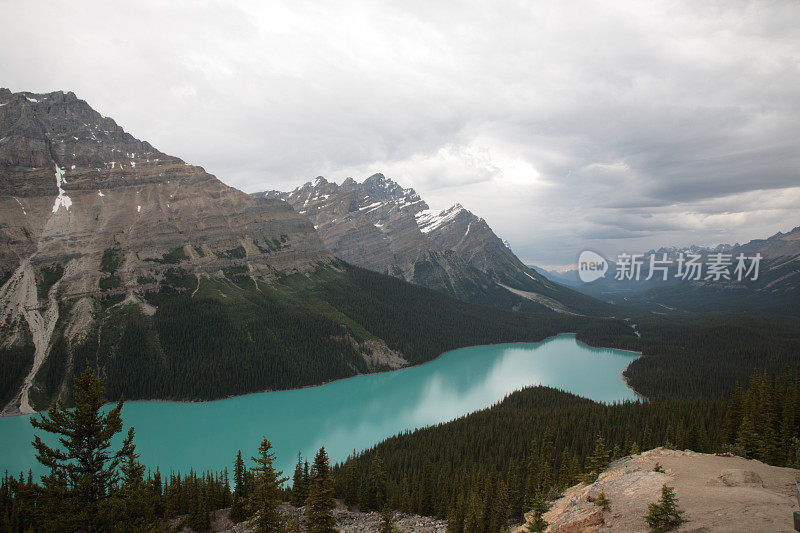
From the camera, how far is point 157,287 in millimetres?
108375

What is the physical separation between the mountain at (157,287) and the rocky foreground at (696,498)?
76.7 m

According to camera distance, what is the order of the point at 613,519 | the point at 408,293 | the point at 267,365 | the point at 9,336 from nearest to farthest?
the point at 613,519 < the point at 9,336 < the point at 267,365 < the point at 408,293

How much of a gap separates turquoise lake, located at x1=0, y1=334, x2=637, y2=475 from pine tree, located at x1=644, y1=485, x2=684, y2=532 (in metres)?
45.7

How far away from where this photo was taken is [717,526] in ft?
46.6

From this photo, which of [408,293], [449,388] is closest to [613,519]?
[449,388]

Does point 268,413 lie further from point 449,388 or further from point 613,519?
point 613,519

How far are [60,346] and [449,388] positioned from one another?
78.0m

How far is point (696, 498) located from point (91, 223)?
133 m

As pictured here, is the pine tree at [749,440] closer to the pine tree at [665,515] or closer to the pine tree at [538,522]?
the pine tree at [538,522]

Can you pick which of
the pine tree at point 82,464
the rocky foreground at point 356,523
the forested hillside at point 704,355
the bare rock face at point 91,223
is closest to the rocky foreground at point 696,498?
the rocky foreground at point 356,523

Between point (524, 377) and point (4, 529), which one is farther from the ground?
point (4, 529)

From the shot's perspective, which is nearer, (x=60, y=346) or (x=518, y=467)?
(x=518, y=467)

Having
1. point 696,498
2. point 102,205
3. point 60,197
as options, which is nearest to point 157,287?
point 102,205

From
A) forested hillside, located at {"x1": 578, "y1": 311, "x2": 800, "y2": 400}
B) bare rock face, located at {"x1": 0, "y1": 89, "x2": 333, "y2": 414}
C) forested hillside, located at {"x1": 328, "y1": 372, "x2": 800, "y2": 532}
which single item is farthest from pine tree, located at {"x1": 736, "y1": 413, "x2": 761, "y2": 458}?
bare rock face, located at {"x1": 0, "y1": 89, "x2": 333, "y2": 414}
